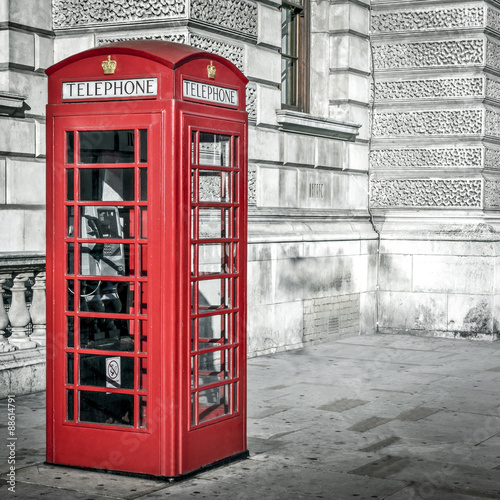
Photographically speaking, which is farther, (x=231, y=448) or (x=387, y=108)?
(x=387, y=108)

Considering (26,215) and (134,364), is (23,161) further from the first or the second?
(134,364)

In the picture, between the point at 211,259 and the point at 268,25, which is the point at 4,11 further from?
the point at 211,259

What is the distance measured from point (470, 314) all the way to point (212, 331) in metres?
7.06

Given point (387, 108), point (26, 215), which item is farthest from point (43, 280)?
point (387, 108)

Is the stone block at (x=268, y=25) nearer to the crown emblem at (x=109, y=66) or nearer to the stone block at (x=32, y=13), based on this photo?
the stone block at (x=32, y=13)

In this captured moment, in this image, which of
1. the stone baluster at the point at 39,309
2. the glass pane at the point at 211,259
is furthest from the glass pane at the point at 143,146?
the stone baluster at the point at 39,309

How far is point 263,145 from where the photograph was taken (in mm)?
10750

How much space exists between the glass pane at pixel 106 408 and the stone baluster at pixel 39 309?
303cm

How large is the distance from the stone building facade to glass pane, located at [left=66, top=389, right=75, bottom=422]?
4.74m

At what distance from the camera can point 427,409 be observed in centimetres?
786

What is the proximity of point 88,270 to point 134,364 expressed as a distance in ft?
1.95

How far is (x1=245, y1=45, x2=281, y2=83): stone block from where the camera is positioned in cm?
1031

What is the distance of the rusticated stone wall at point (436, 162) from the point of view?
12305 millimetres

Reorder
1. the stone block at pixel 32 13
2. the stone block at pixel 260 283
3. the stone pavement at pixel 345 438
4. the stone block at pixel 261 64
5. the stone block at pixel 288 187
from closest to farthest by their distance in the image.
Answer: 1. the stone pavement at pixel 345 438
2. the stone block at pixel 32 13
3. the stone block at pixel 261 64
4. the stone block at pixel 260 283
5. the stone block at pixel 288 187
